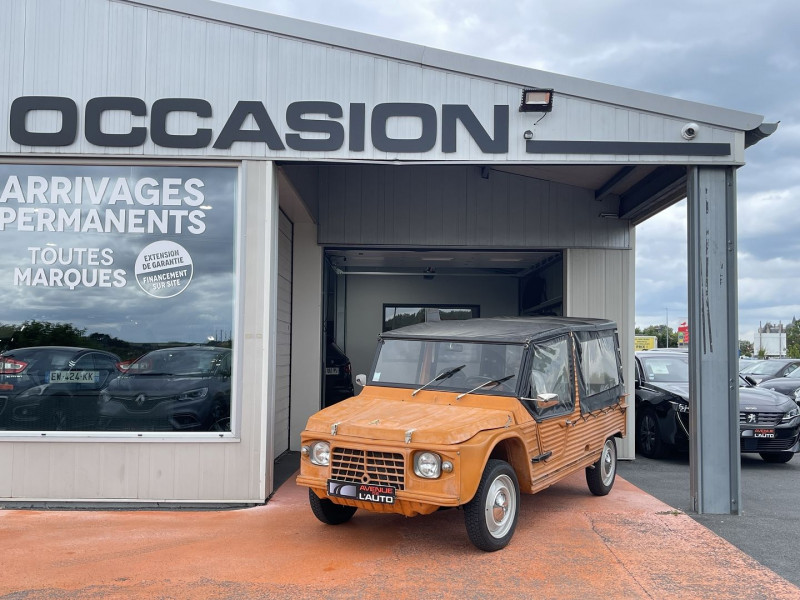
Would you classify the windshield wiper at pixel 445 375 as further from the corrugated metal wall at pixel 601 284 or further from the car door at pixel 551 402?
the corrugated metal wall at pixel 601 284

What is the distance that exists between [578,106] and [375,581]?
5.07m

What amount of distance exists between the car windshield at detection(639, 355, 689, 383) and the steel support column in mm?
4239

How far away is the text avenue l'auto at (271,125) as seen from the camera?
24.6 feet

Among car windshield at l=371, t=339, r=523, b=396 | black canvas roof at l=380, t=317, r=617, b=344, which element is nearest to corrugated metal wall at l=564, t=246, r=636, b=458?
black canvas roof at l=380, t=317, r=617, b=344

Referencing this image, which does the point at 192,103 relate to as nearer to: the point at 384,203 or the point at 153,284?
the point at 153,284

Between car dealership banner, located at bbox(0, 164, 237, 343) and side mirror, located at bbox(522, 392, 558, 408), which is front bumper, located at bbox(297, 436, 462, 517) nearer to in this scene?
side mirror, located at bbox(522, 392, 558, 408)

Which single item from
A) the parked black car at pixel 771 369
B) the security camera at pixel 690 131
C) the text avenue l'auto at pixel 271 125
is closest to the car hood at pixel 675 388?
the security camera at pixel 690 131

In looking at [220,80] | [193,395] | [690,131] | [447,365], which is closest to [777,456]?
[690,131]

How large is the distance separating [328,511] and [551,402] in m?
2.20

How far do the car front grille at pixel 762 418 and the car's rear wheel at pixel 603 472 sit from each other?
10.3 feet

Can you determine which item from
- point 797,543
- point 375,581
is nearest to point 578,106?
point 797,543

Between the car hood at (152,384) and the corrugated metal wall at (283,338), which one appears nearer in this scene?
the car hood at (152,384)

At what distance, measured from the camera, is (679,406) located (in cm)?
1061

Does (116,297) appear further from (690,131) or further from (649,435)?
(649,435)
